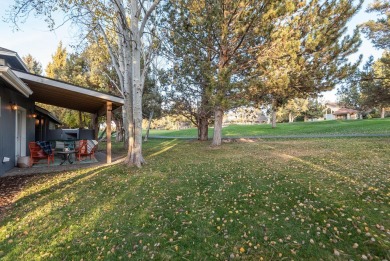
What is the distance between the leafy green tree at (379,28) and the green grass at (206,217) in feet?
35.8

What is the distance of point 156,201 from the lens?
439cm

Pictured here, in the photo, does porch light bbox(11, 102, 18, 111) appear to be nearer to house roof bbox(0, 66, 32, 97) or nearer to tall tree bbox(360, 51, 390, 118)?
house roof bbox(0, 66, 32, 97)

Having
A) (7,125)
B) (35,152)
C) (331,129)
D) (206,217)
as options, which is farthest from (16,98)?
(331,129)

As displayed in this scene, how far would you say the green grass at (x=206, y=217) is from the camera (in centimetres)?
277

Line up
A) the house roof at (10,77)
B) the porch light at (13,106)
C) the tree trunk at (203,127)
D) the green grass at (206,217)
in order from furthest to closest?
the tree trunk at (203,127), the porch light at (13,106), the house roof at (10,77), the green grass at (206,217)

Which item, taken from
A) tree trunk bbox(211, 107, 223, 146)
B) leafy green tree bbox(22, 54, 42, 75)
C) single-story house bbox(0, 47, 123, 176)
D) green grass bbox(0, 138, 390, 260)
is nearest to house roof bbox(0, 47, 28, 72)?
single-story house bbox(0, 47, 123, 176)

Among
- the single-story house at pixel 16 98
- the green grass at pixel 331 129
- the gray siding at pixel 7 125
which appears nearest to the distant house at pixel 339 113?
the green grass at pixel 331 129

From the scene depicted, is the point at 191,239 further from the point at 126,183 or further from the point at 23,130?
the point at 23,130

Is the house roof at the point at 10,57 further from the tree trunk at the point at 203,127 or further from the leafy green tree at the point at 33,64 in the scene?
the leafy green tree at the point at 33,64

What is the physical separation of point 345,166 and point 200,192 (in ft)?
15.8

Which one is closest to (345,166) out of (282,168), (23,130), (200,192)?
(282,168)

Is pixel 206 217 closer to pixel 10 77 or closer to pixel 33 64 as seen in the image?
pixel 10 77

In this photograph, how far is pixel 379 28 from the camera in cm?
1209

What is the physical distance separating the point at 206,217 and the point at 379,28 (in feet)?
50.4
